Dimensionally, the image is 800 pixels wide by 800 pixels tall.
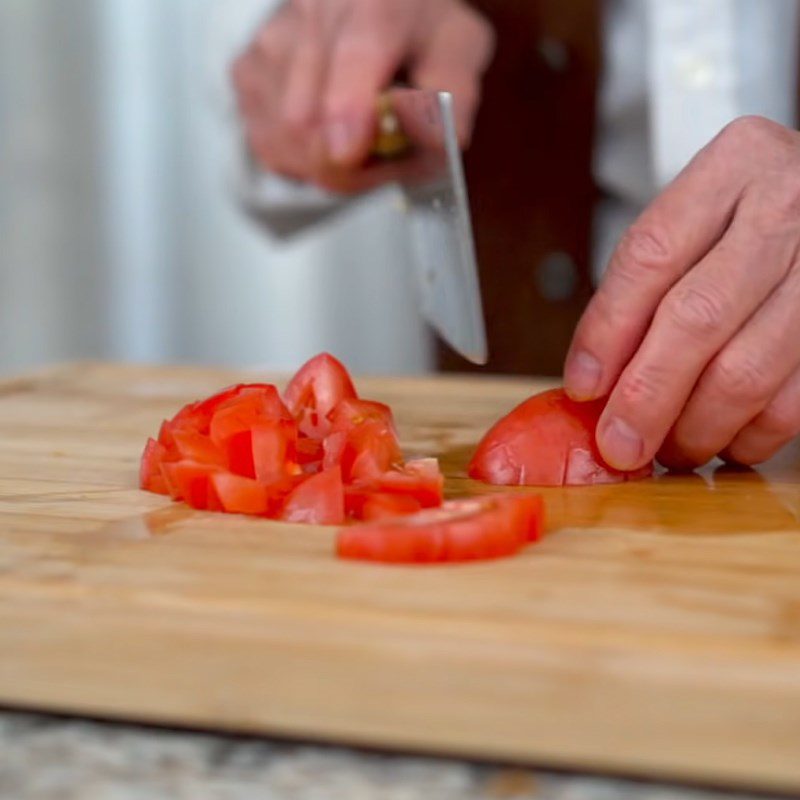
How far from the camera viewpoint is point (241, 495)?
3.84ft

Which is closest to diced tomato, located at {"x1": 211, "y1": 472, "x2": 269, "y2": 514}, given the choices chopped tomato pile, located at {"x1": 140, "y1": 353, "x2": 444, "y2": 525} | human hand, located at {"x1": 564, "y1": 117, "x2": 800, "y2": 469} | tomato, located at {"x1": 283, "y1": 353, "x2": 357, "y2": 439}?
chopped tomato pile, located at {"x1": 140, "y1": 353, "x2": 444, "y2": 525}

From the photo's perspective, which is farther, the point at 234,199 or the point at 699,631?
the point at 234,199

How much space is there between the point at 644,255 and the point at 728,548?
1.05 ft

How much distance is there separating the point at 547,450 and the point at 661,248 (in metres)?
0.22

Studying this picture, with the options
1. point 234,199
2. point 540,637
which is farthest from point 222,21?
point 540,637

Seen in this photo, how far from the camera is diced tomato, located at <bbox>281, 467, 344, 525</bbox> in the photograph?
3.74ft

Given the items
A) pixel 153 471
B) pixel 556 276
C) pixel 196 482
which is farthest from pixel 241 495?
pixel 556 276

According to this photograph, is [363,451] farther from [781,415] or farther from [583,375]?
[781,415]

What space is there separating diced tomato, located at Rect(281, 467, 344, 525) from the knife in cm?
41

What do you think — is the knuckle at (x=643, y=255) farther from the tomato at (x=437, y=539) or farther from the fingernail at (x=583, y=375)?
the tomato at (x=437, y=539)

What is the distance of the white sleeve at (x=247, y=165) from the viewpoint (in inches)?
102

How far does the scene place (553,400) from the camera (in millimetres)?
1362

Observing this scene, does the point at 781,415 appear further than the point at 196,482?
Yes

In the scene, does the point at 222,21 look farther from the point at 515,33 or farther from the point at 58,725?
the point at 58,725
